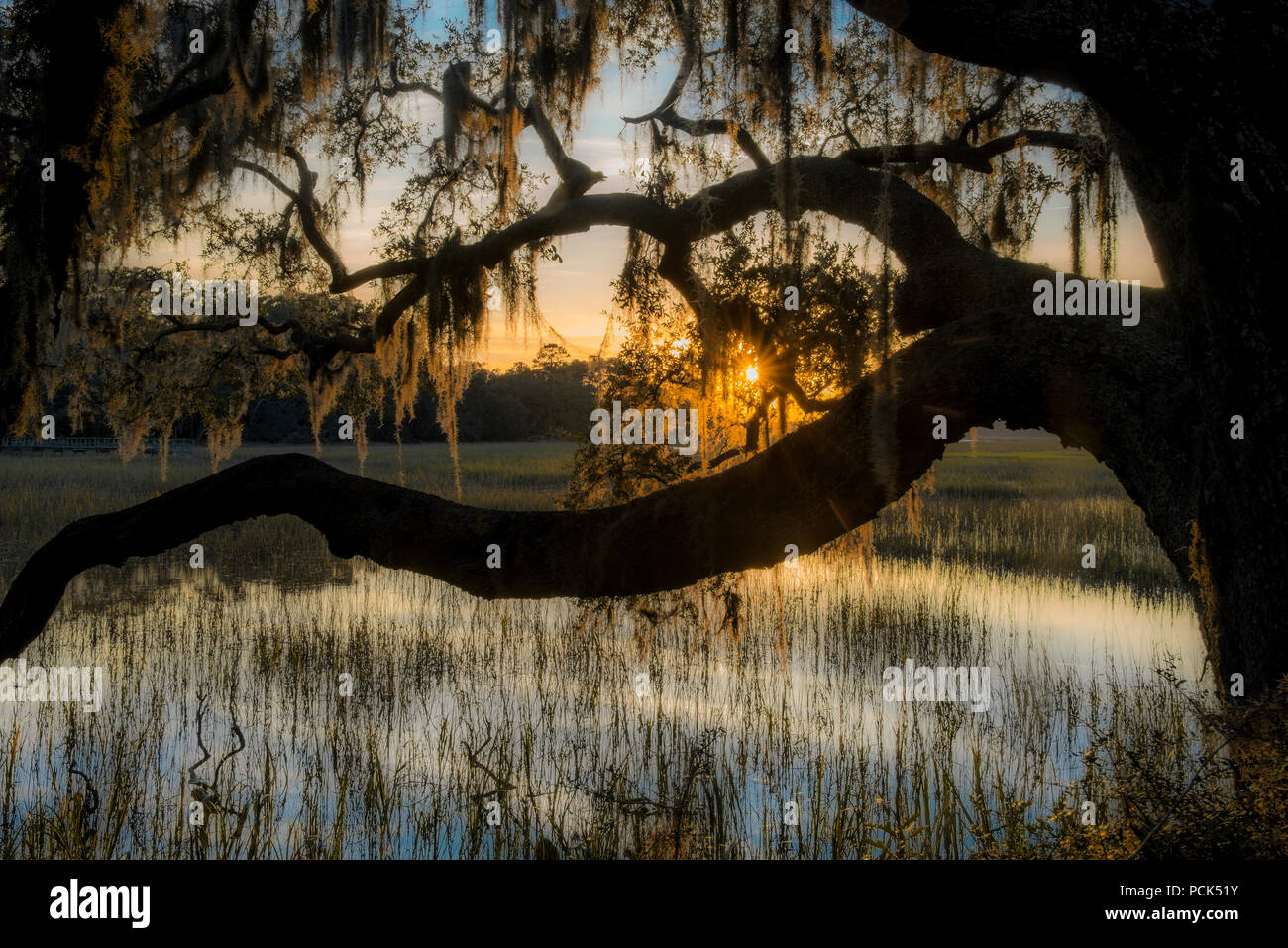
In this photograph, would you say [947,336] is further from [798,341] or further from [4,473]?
[4,473]

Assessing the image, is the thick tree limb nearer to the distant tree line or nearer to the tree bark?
the tree bark

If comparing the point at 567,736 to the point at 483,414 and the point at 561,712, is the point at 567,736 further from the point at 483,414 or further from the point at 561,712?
the point at 483,414

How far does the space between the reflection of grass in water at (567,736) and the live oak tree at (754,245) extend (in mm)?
1255

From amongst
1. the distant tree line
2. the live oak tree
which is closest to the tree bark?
the live oak tree

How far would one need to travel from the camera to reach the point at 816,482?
3.87 metres

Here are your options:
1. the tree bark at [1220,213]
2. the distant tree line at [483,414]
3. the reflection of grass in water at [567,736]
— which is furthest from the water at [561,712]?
the distant tree line at [483,414]

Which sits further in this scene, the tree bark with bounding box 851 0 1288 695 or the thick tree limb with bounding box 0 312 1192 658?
the thick tree limb with bounding box 0 312 1192 658

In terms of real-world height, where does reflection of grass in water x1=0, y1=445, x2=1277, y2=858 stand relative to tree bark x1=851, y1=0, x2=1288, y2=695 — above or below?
below

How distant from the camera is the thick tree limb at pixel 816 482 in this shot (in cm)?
361

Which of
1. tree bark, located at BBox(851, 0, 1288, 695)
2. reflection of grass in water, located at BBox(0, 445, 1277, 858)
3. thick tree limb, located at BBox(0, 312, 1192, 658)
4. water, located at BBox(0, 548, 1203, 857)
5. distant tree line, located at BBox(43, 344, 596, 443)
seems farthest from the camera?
distant tree line, located at BBox(43, 344, 596, 443)

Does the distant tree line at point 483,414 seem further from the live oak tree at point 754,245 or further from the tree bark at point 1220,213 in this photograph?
the tree bark at point 1220,213

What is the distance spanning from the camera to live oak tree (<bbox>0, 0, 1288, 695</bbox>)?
10.7 feet

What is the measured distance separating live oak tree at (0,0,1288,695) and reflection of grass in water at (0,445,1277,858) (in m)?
1.25

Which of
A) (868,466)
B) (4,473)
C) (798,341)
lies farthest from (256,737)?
(4,473)
